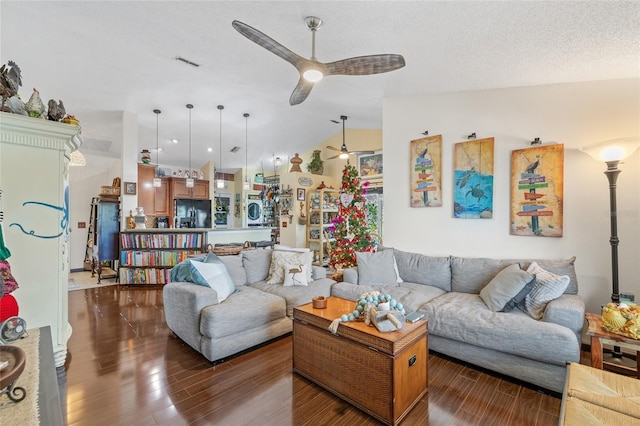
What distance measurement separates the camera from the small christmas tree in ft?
14.7

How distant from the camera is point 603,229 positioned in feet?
9.12

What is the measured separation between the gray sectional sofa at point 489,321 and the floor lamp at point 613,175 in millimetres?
274

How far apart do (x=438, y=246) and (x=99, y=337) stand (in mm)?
4101

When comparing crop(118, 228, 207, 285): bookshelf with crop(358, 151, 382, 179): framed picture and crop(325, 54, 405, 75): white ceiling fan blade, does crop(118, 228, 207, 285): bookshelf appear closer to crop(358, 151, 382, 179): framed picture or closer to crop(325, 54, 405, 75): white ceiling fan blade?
crop(358, 151, 382, 179): framed picture

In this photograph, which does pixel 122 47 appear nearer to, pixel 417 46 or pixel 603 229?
pixel 417 46

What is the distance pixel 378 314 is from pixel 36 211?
276 cm

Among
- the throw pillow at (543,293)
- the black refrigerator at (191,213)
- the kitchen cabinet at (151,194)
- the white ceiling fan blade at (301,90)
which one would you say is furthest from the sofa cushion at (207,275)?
the black refrigerator at (191,213)

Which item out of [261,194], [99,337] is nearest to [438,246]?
[99,337]

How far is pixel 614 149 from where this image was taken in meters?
2.44

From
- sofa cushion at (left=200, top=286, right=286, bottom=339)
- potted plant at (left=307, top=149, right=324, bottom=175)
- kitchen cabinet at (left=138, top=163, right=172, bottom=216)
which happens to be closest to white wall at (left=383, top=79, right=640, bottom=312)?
sofa cushion at (left=200, top=286, right=286, bottom=339)

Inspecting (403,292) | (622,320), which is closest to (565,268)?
(622,320)

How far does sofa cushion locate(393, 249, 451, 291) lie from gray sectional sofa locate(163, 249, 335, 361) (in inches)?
41.3

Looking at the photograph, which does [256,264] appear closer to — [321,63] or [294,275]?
[294,275]

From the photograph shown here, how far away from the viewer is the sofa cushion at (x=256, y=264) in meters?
3.55
